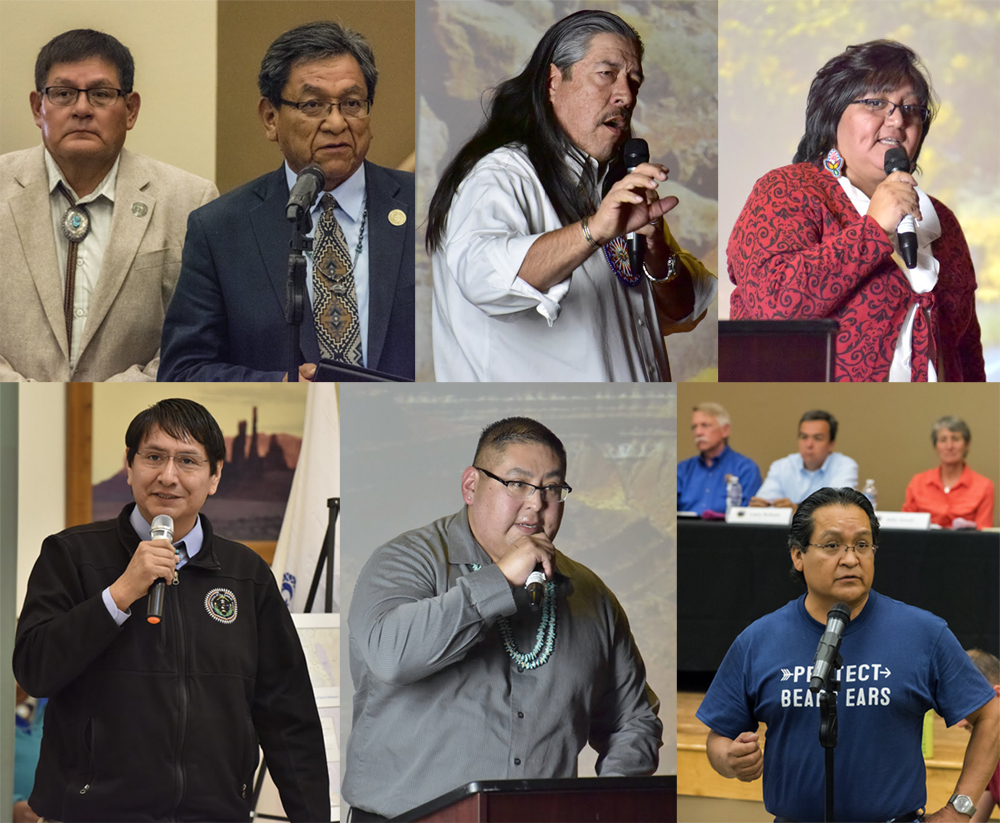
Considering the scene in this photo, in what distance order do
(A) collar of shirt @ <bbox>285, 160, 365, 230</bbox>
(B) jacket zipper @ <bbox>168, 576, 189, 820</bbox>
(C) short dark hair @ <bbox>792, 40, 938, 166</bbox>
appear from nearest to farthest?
1. (B) jacket zipper @ <bbox>168, 576, 189, 820</bbox>
2. (A) collar of shirt @ <bbox>285, 160, 365, 230</bbox>
3. (C) short dark hair @ <bbox>792, 40, 938, 166</bbox>

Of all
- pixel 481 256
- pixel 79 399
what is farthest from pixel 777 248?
pixel 79 399

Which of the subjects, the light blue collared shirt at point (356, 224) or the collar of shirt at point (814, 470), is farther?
the collar of shirt at point (814, 470)

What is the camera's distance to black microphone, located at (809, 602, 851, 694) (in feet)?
10.0

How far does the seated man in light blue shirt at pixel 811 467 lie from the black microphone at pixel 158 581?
1.91 metres

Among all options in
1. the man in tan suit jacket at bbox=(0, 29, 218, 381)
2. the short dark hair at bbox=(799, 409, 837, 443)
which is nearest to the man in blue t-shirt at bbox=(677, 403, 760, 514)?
the short dark hair at bbox=(799, 409, 837, 443)

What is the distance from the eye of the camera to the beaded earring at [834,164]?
12.4 ft

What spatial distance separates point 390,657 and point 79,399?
1251 millimetres

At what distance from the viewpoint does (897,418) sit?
12.4ft

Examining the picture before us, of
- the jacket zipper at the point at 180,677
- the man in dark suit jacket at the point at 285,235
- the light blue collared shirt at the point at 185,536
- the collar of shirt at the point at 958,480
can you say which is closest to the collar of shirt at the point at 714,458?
the collar of shirt at the point at 958,480

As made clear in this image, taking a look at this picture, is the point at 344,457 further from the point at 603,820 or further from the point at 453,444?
the point at 603,820

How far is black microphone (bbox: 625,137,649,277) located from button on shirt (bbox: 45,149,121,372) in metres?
1.60

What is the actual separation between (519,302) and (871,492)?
1298 mm

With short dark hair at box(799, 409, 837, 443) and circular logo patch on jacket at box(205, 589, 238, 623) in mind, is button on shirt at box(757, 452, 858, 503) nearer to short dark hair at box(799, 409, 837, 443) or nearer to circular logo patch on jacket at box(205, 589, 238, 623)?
short dark hair at box(799, 409, 837, 443)

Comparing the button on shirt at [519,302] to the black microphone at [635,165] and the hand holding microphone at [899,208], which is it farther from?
the hand holding microphone at [899,208]
